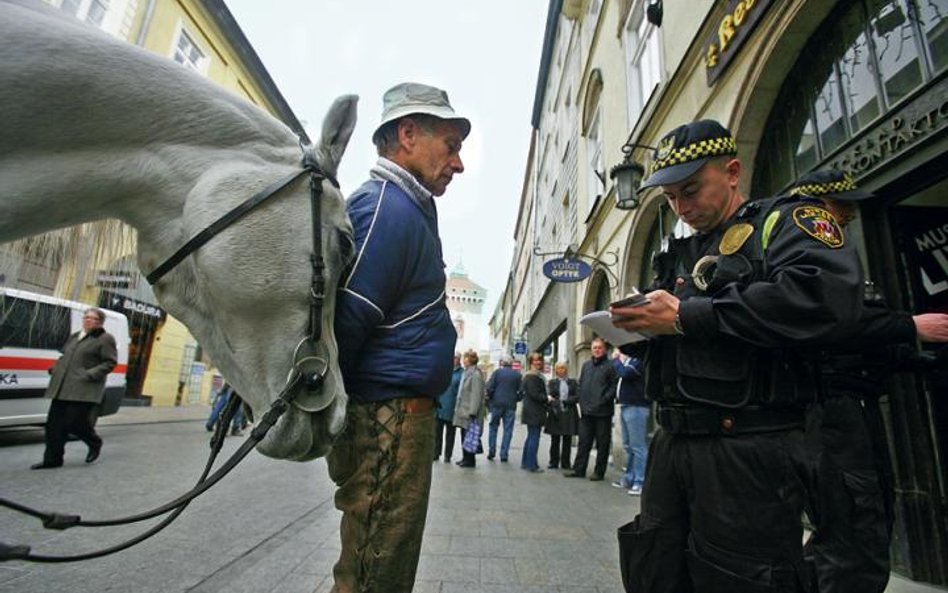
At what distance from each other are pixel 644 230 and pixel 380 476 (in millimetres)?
7621

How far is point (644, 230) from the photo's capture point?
8008mm

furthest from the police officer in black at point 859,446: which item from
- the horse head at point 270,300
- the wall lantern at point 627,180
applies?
the wall lantern at point 627,180

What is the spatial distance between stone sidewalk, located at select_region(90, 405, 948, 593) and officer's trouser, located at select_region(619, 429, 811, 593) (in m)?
1.58

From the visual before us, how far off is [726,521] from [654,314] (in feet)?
2.02

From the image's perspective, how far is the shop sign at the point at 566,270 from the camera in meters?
9.53

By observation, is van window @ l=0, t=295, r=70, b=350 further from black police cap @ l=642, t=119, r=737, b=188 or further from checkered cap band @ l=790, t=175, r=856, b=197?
checkered cap band @ l=790, t=175, r=856, b=197

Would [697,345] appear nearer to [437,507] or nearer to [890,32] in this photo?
[890,32]

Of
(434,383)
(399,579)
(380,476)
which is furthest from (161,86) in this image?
(399,579)

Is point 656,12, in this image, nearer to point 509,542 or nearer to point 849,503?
point 849,503

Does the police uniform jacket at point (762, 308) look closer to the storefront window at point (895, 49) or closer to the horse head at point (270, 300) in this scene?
the horse head at point (270, 300)

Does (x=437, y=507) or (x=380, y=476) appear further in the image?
(x=437, y=507)

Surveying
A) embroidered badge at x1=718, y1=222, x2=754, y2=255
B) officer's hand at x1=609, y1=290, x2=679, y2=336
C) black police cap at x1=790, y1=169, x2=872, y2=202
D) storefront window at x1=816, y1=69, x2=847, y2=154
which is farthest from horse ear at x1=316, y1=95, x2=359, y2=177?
storefront window at x1=816, y1=69, x2=847, y2=154

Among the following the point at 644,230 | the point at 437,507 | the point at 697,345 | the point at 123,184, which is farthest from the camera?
the point at 644,230

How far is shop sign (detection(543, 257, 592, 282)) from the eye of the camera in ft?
31.3
